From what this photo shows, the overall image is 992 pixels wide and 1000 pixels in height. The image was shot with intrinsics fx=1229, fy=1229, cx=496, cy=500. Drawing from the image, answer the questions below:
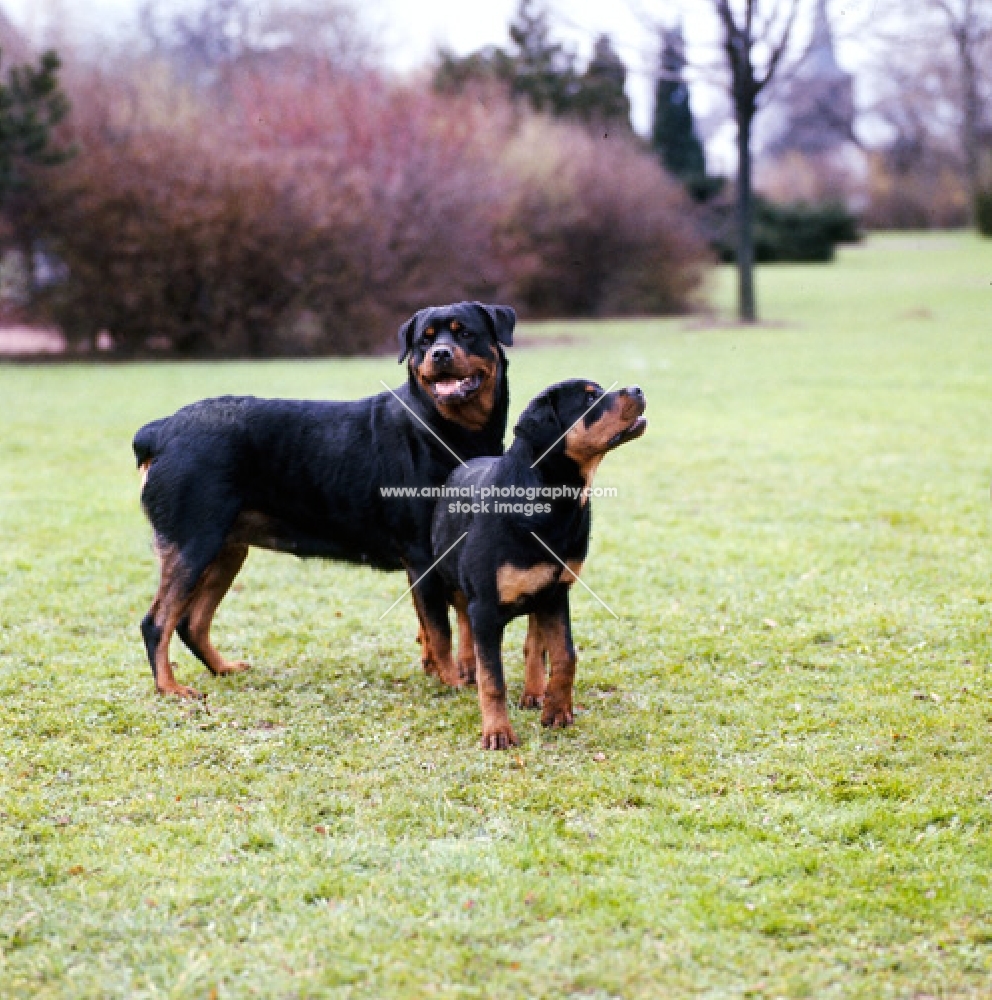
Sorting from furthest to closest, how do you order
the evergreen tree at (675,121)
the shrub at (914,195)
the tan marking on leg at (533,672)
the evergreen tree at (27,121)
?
the shrub at (914,195), the evergreen tree at (675,121), the evergreen tree at (27,121), the tan marking on leg at (533,672)

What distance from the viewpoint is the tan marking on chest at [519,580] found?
15.0ft

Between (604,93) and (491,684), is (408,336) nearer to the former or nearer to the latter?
(491,684)

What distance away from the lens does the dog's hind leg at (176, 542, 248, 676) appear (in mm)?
5445

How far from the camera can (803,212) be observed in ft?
143

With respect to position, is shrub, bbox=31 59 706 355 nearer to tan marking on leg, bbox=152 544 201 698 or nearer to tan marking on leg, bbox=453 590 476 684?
tan marking on leg, bbox=152 544 201 698

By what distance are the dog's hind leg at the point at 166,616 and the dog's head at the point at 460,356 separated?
1295 mm

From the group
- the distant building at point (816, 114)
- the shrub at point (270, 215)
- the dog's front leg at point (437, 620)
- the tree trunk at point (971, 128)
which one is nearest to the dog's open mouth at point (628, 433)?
the dog's front leg at point (437, 620)

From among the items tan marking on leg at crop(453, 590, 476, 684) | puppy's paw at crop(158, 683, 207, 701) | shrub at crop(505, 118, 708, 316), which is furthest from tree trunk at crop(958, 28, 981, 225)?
puppy's paw at crop(158, 683, 207, 701)

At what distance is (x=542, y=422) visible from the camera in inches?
181

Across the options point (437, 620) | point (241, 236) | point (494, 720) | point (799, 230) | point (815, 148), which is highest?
point (815, 148)

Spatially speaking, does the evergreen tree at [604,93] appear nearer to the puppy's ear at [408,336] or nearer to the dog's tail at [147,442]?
the puppy's ear at [408,336]

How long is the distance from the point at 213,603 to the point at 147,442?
0.78 meters

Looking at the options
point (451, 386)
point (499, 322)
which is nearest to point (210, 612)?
point (451, 386)

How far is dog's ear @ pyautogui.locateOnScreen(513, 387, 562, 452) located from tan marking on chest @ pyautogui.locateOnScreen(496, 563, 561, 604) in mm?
451
